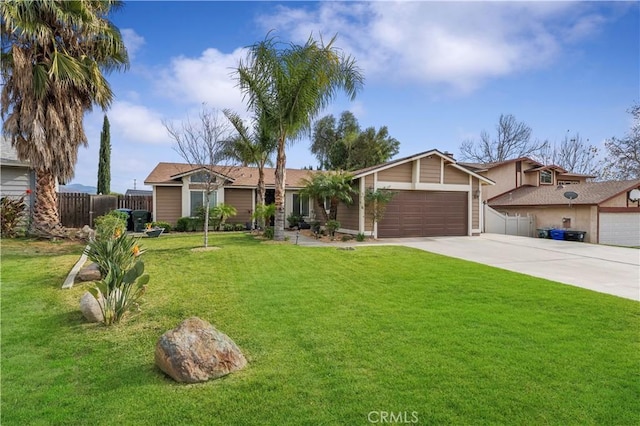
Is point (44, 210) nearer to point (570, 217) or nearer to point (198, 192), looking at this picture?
point (198, 192)

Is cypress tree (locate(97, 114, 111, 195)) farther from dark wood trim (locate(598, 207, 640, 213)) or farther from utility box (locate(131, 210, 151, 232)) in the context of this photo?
dark wood trim (locate(598, 207, 640, 213))

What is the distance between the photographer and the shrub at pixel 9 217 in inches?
480

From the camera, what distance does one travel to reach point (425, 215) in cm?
1695

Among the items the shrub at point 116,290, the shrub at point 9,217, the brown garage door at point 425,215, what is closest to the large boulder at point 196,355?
the shrub at point 116,290

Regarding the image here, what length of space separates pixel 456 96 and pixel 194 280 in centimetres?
1483

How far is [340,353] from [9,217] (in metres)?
14.1

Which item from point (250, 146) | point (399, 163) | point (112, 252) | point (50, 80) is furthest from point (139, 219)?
point (112, 252)

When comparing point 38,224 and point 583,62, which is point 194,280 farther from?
point 583,62

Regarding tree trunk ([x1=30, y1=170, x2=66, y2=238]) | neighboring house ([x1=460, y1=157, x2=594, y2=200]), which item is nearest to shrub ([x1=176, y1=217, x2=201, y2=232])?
tree trunk ([x1=30, y1=170, x2=66, y2=238])

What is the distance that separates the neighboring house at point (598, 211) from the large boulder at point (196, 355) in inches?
784

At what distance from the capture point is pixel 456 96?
54.2ft

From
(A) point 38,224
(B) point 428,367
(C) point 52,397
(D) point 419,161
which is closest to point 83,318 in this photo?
(C) point 52,397

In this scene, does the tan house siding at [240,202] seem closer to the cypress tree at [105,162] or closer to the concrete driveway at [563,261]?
the concrete driveway at [563,261]

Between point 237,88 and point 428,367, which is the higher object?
point 237,88
